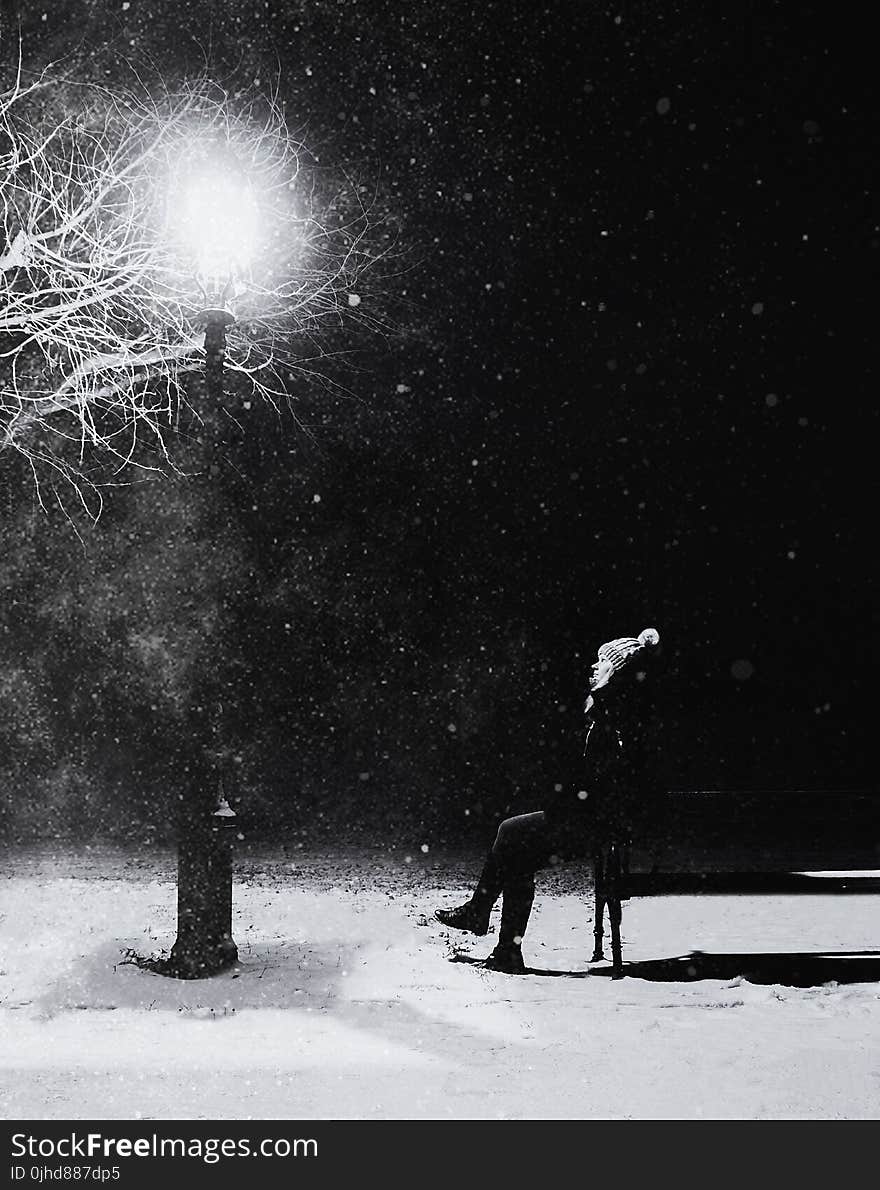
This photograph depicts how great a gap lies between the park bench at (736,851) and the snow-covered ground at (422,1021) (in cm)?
36

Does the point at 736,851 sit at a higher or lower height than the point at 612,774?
lower

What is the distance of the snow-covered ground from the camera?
14.0ft

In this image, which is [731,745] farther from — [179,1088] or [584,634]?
[179,1088]

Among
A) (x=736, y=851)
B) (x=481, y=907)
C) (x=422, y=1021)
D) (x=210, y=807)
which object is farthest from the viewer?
(x=736, y=851)

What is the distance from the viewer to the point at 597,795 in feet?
20.9

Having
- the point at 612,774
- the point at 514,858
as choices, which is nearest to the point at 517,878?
the point at 514,858

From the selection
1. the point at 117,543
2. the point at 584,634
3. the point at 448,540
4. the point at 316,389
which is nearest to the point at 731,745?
the point at 584,634

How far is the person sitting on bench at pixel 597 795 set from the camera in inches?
250

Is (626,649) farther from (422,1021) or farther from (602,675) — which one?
(422,1021)

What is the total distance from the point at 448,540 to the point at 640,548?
2968 mm

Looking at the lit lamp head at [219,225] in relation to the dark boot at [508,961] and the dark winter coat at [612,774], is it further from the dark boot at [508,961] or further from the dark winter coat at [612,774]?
the dark boot at [508,961]

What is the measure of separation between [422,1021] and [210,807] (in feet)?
6.34

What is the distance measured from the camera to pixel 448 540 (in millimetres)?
15594

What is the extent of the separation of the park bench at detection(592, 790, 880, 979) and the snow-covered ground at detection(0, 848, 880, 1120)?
0.36 m
